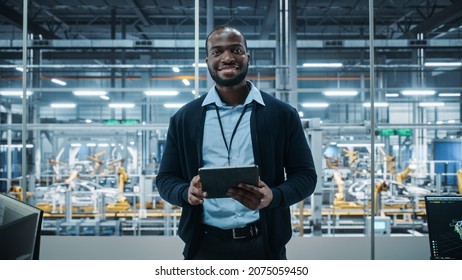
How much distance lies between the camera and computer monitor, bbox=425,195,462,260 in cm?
188

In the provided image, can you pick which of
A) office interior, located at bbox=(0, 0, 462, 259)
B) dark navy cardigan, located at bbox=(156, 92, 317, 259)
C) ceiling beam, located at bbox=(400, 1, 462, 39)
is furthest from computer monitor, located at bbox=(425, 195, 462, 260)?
ceiling beam, located at bbox=(400, 1, 462, 39)

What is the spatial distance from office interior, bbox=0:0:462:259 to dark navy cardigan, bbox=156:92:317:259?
176 cm

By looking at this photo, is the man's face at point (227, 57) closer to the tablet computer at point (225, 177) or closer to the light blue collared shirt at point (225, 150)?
the light blue collared shirt at point (225, 150)

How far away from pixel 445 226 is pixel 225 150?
114 centimetres

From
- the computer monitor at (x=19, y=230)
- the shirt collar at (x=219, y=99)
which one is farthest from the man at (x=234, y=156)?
the computer monitor at (x=19, y=230)

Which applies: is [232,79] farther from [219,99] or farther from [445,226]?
[445,226]

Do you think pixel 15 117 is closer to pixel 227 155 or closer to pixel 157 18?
pixel 157 18

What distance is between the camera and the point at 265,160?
1521mm

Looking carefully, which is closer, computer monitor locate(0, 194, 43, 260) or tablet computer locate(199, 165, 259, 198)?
computer monitor locate(0, 194, 43, 260)

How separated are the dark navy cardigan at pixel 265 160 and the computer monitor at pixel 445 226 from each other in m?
0.75

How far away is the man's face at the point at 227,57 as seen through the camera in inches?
58.0

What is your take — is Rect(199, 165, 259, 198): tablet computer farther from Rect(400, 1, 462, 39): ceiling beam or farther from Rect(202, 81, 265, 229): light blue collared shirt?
Rect(400, 1, 462, 39): ceiling beam
